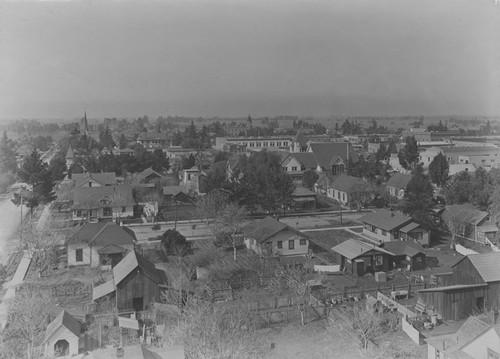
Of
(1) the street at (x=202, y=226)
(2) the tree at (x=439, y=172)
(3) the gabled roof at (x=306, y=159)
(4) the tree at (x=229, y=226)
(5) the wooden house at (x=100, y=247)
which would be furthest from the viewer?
(3) the gabled roof at (x=306, y=159)

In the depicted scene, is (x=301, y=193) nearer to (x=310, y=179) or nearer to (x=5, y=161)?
(x=310, y=179)

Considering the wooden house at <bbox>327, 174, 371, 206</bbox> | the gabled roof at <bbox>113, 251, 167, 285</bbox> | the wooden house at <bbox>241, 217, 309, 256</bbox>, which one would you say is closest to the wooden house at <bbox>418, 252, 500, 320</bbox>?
the wooden house at <bbox>241, 217, 309, 256</bbox>

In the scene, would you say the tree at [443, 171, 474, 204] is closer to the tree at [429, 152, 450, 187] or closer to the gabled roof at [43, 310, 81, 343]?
the tree at [429, 152, 450, 187]

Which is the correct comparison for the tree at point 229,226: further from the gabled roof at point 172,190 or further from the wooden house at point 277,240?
the gabled roof at point 172,190

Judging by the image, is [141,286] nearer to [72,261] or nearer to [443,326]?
[72,261]

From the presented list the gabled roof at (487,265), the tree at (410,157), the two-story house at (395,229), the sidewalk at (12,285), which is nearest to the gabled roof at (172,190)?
the sidewalk at (12,285)

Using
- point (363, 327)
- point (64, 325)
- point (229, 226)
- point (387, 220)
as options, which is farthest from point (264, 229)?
point (64, 325)
